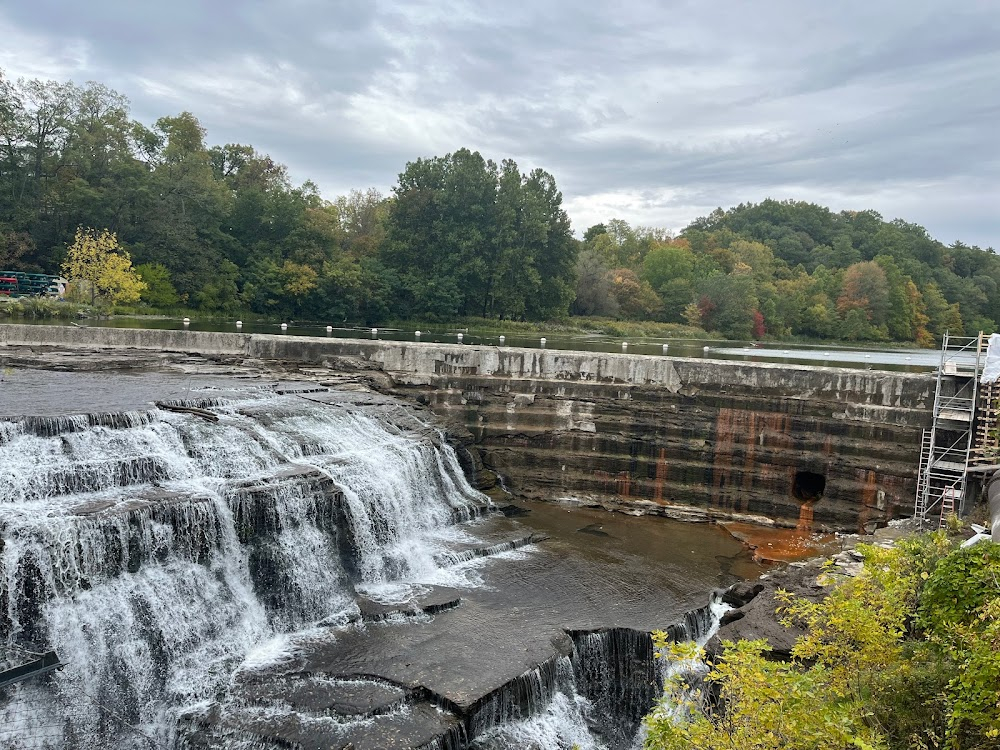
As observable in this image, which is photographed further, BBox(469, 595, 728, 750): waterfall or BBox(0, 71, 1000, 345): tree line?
BBox(0, 71, 1000, 345): tree line

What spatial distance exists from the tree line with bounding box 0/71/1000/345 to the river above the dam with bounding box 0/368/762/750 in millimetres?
25826

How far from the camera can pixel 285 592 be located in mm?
10508

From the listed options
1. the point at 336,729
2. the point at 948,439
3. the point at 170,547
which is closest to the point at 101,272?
the point at 170,547

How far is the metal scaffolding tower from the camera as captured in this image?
49.8 feet

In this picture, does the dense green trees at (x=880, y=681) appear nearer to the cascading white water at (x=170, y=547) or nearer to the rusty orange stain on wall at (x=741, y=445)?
the cascading white water at (x=170, y=547)

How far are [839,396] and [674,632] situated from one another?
9826mm

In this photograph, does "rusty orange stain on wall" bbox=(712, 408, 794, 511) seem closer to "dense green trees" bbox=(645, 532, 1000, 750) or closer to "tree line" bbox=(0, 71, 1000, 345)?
"dense green trees" bbox=(645, 532, 1000, 750)

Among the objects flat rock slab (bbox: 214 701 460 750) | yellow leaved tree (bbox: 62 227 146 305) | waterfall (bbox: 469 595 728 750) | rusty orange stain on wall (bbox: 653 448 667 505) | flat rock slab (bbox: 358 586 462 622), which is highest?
yellow leaved tree (bbox: 62 227 146 305)

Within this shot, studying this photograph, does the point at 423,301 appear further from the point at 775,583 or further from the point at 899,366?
the point at 775,583

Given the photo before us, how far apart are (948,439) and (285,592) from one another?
49.8 ft

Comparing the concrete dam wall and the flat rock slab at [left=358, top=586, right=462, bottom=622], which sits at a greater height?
the concrete dam wall

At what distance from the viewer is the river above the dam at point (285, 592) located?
7.93 metres

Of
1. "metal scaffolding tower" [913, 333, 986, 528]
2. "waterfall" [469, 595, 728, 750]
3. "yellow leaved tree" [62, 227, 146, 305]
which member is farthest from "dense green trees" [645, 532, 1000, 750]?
"yellow leaved tree" [62, 227, 146, 305]

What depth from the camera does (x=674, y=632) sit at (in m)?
10.4
